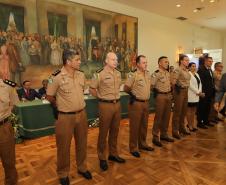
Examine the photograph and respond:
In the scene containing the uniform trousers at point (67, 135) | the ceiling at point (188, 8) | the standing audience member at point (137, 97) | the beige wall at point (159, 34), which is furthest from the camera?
the beige wall at point (159, 34)

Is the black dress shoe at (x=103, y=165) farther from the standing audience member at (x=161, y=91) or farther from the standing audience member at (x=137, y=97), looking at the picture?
the standing audience member at (x=161, y=91)

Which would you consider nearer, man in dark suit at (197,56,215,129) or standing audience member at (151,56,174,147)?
standing audience member at (151,56,174,147)

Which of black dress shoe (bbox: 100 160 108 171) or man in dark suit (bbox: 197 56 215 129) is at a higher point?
man in dark suit (bbox: 197 56 215 129)

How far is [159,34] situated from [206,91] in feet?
11.3

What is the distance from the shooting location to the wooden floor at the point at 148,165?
266 cm

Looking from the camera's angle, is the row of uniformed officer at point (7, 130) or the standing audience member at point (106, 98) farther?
the standing audience member at point (106, 98)

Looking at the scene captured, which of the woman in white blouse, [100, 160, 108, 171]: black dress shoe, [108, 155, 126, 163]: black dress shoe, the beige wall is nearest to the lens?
[100, 160, 108, 171]: black dress shoe

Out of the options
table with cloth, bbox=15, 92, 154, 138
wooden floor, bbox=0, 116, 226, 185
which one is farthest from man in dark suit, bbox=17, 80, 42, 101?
→ wooden floor, bbox=0, 116, 226, 185

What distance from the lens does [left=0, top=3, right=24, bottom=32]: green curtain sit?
4172 mm

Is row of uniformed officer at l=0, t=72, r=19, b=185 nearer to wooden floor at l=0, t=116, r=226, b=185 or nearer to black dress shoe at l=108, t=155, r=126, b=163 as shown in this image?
wooden floor at l=0, t=116, r=226, b=185

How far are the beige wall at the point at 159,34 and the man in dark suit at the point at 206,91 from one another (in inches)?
101

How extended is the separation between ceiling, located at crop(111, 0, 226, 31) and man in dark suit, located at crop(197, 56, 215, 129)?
7.45 feet

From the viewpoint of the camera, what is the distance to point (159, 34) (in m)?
7.71

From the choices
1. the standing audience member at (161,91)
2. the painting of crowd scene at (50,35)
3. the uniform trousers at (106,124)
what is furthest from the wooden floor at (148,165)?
the painting of crowd scene at (50,35)
